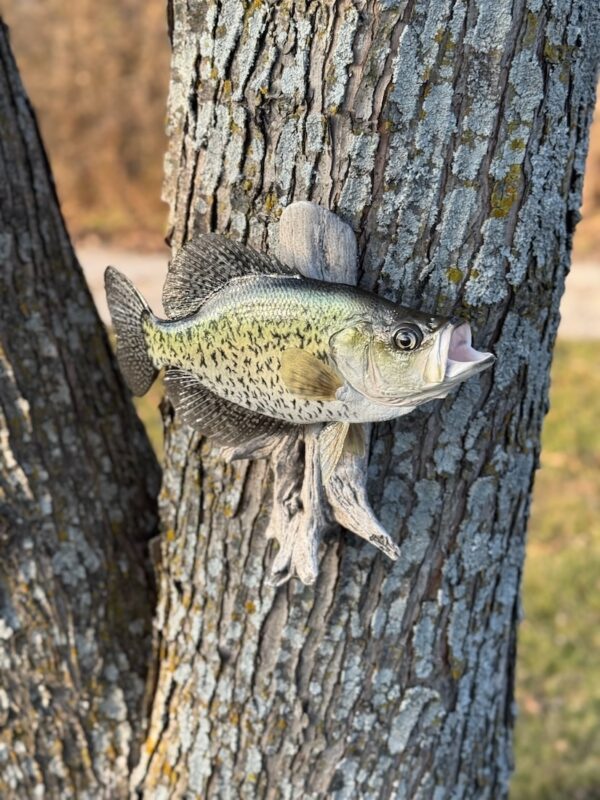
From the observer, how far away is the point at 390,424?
1.65 metres

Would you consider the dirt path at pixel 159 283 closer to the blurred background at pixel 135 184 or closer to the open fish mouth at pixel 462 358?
the blurred background at pixel 135 184

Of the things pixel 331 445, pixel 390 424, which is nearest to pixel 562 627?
pixel 390 424

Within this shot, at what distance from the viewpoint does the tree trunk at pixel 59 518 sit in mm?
1985

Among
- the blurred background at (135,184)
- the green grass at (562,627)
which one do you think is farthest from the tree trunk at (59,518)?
the blurred background at (135,184)

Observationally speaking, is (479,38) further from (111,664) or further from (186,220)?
(111,664)

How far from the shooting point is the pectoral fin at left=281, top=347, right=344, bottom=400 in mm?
1415

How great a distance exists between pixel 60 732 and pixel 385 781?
826 millimetres

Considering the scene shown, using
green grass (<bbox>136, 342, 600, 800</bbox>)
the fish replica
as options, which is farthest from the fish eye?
green grass (<bbox>136, 342, 600, 800</bbox>)

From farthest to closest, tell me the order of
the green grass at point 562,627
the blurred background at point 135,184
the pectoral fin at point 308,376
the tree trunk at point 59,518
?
the blurred background at point 135,184 < the green grass at point 562,627 < the tree trunk at point 59,518 < the pectoral fin at point 308,376

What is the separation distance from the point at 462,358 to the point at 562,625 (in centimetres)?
318

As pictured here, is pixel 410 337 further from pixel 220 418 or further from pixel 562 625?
pixel 562 625

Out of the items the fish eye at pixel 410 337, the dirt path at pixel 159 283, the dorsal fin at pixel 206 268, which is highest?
the dirt path at pixel 159 283

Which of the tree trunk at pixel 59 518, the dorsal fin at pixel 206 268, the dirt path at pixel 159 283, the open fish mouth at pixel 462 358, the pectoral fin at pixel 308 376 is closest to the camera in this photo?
the open fish mouth at pixel 462 358

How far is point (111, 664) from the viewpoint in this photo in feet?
7.08
